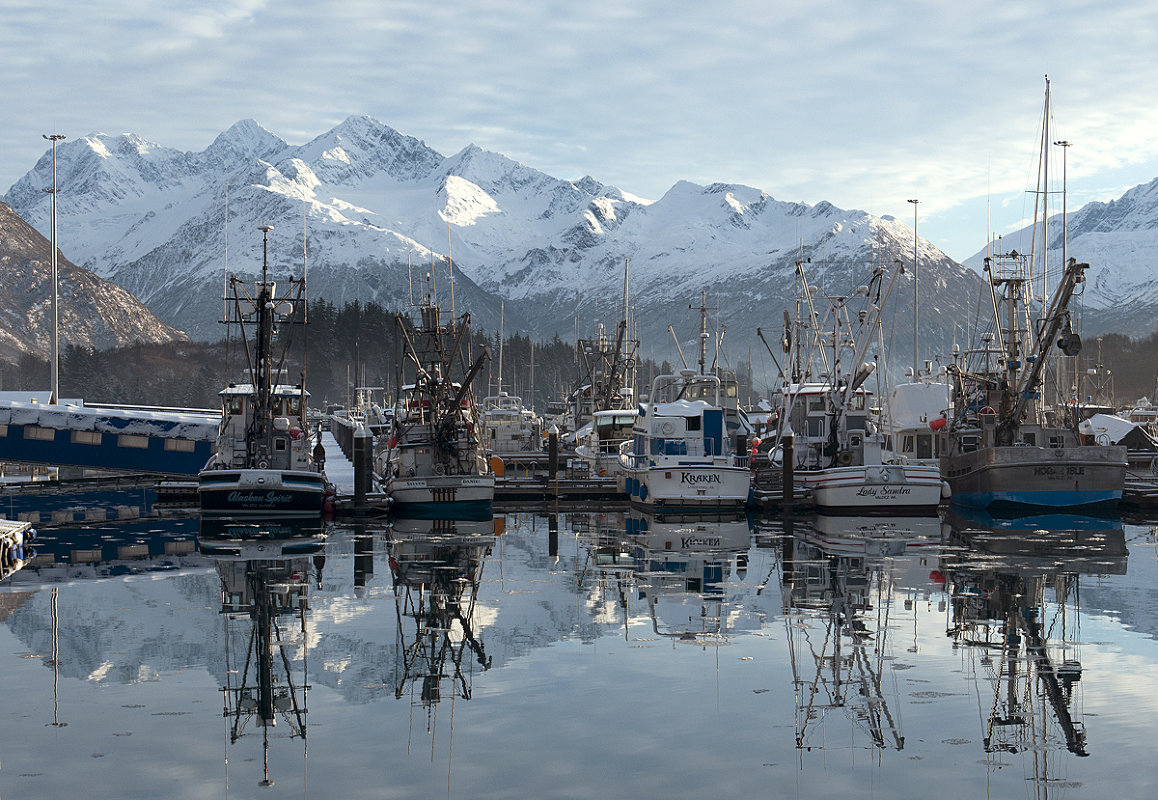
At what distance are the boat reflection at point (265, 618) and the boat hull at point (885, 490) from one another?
58.5ft

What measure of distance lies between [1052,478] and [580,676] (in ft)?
109

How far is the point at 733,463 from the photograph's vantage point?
48.9 m

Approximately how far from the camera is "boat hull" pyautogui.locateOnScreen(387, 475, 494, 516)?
148ft

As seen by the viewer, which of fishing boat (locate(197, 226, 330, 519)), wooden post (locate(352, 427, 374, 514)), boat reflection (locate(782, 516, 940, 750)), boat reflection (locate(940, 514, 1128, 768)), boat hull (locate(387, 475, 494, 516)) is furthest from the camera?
wooden post (locate(352, 427, 374, 514))

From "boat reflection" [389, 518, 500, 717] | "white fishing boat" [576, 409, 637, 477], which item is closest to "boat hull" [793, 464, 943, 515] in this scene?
"boat reflection" [389, 518, 500, 717]

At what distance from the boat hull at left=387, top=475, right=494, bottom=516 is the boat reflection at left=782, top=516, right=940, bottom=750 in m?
10.4

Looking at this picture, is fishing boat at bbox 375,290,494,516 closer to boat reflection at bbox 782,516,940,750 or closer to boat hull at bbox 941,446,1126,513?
boat reflection at bbox 782,516,940,750

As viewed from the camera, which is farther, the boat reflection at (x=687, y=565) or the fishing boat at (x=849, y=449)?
the fishing boat at (x=849, y=449)

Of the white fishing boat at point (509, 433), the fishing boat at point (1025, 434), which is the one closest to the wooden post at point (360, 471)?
the fishing boat at point (1025, 434)

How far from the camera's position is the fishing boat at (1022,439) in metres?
48.3

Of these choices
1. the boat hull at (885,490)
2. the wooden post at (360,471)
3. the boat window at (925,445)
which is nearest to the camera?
the wooden post at (360,471)

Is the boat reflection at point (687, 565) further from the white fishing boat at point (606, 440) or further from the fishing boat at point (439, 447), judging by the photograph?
the white fishing boat at point (606, 440)

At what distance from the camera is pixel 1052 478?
159ft

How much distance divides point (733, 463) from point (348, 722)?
108 feet
